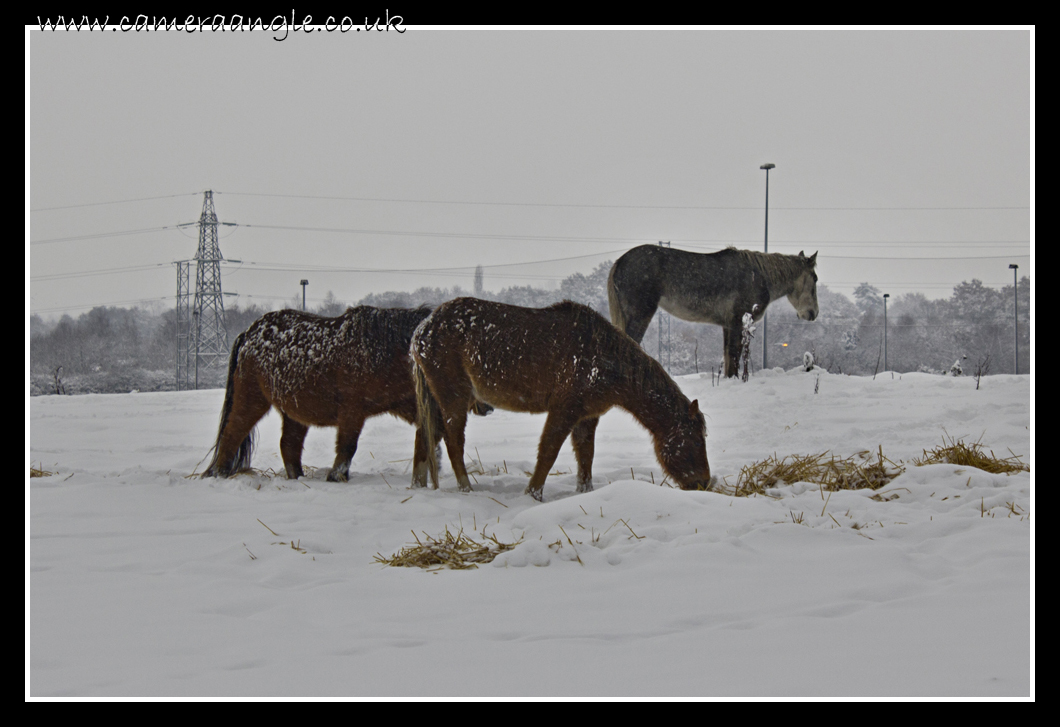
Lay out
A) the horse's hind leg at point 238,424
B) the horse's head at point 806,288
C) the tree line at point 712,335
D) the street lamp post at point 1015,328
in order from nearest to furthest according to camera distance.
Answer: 1. the horse's hind leg at point 238,424
2. the horse's head at point 806,288
3. the tree line at point 712,335
4. the street lamp post at point 1015,328

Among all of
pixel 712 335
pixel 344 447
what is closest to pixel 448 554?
pixel 344 447

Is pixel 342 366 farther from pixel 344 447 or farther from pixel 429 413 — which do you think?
pixel 429 413

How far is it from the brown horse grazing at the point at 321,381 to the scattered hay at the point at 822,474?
2145 mm

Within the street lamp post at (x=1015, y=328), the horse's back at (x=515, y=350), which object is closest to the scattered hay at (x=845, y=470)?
the horse's back at (x=515, y=350)

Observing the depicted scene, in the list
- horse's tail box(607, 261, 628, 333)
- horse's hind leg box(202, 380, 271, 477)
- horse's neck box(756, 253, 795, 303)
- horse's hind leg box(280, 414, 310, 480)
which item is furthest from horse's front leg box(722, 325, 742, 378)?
horse's hind leg box(202, 380, 271, 477)

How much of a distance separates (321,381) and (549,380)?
160 cm

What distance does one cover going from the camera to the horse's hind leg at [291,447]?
5535mm

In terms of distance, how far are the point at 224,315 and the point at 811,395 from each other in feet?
24.1

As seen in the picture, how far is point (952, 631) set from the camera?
7.47 ft

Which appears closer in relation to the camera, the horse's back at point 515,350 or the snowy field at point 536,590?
the snowy field at point 536,590

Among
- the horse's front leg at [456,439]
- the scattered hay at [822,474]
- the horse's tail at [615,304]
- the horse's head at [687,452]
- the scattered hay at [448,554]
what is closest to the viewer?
the scattered hay at [448,554]

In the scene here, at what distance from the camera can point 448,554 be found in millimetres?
3355

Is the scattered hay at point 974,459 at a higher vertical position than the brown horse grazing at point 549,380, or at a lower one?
lower

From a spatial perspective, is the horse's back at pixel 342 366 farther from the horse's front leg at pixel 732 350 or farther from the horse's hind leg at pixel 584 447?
the horse's front leg at pixel 732 350
